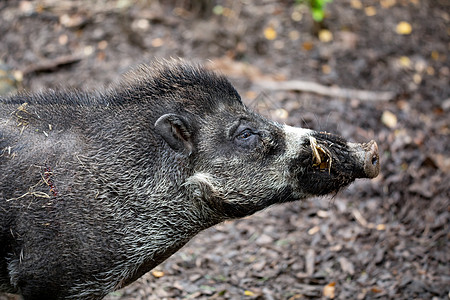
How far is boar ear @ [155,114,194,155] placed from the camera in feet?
14.7

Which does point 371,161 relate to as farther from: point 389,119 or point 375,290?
point 389,119

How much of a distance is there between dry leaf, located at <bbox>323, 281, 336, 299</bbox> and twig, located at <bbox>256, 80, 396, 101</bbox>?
12.6ft

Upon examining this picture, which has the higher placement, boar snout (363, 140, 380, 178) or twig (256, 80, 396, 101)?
boar snout (363, 140, 380, 178)

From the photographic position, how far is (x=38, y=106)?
4.59 metres

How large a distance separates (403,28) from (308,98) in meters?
3.12

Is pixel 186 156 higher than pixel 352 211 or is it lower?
higher

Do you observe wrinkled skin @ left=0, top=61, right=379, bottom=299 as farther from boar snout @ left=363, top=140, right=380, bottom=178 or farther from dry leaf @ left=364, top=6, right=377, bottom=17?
dry leaf @ left=364, top=6, right=377, bottom=17

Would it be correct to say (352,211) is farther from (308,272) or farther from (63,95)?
(63,95)

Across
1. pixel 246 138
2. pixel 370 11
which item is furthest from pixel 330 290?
pixel 370 11

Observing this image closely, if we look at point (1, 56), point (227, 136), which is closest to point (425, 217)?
point (227, 136)

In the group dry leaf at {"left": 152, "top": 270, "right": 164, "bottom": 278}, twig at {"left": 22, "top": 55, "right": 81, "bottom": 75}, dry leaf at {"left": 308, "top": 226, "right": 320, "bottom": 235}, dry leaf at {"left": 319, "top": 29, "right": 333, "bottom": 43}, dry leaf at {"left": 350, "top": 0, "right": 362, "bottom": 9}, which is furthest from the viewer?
dry leaf at {"left": 350, "top": 0, "right": 362, "bottom": 9}

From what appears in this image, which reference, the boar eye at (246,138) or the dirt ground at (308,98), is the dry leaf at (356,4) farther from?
the boar eye at (246,138)

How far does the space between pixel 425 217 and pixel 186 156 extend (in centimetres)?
369

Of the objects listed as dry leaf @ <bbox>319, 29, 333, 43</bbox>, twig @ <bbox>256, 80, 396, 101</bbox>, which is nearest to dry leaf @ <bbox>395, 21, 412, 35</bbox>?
dry leaf @ <bbox>319, 29, 333, 43</bbox>
